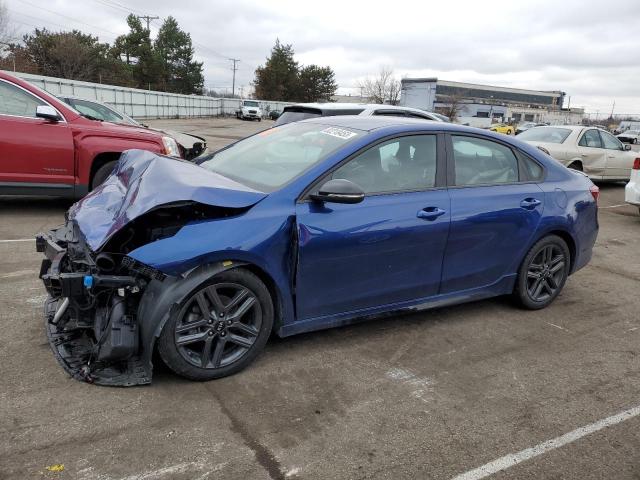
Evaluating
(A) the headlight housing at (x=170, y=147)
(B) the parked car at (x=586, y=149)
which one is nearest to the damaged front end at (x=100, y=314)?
(A) the headlight housing at (x=170, y=147)

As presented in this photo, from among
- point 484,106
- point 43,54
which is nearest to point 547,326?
point 43,54

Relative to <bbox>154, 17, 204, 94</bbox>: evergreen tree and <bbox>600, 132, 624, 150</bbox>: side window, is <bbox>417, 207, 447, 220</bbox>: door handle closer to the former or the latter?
<bbox>600, 132, 624, 150</bbox>: side window

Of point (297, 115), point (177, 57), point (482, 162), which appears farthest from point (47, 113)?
point (177, 57)

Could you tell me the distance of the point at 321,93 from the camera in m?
83.8

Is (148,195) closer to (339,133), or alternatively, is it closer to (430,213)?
(339,133)

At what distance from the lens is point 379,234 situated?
3.56 meters

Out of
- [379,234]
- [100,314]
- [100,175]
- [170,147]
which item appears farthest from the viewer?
[170,147]

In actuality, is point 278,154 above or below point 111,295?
above

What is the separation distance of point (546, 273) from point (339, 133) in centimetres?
232

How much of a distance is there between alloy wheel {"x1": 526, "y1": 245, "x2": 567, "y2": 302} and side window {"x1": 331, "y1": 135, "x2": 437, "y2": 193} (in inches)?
55.5

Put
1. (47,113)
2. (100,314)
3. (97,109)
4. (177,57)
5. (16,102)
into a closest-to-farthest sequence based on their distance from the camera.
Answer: (100,314) → (47,113) → (16,102) → (97,109) → (177,57)

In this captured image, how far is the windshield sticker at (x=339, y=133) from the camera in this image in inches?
150

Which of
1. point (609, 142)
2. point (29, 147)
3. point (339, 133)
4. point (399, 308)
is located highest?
point (339, 133)

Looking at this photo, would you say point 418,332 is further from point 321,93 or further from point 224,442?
point 321,93
